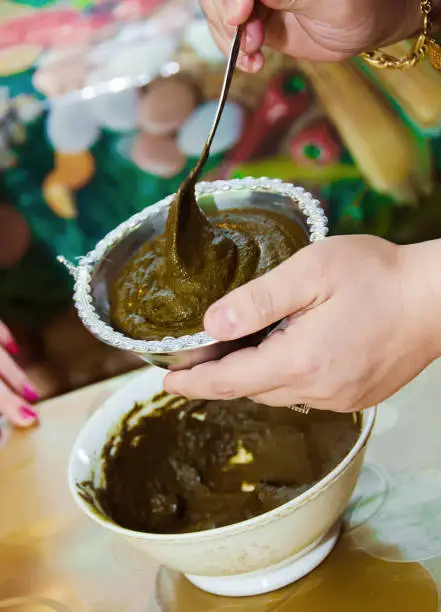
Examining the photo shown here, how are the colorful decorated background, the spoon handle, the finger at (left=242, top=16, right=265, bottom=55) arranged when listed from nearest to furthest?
the spoon handle
the finger at (left=242, top=16, right=265, bottom=55)
the colorful decorated background

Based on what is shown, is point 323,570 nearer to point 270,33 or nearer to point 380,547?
point 380,547

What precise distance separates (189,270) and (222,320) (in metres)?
0.11

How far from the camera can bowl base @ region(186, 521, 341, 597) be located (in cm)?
94

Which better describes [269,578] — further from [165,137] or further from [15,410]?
[165,137]

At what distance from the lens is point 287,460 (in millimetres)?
1039

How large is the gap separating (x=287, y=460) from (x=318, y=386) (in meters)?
0.25

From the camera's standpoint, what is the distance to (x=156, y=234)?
1.00 m

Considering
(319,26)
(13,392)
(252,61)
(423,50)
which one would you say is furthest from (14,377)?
(423,50)

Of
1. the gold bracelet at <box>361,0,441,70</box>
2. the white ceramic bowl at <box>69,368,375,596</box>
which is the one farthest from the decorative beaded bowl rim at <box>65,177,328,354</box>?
the gold bracelet at <box>361,0,441,70</box>

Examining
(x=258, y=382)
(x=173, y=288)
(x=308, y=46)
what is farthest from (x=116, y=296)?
(x=308, y=46)

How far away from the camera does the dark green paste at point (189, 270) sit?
0.86m

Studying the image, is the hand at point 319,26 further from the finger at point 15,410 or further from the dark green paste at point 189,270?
the finger at point 15,410

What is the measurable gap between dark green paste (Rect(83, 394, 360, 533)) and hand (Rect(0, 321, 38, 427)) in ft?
1.23

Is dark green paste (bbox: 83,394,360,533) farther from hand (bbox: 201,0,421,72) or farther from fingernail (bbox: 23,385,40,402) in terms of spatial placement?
hand (bbox: 201,0,421,72)
